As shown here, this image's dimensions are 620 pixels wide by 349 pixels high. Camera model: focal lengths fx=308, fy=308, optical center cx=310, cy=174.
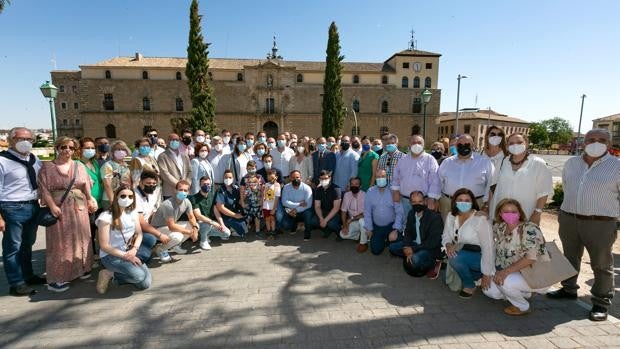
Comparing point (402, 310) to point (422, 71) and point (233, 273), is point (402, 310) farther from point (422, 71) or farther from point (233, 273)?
point (422, 71)

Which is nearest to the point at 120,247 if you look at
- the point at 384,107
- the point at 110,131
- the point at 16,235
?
the point at 16,235

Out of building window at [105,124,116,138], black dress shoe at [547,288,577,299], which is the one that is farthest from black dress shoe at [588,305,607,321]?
building window at [105,124,116,138]

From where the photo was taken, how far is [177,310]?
13.3ft

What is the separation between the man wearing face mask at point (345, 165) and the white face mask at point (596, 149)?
4.68 meters

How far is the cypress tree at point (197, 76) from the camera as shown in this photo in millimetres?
29891

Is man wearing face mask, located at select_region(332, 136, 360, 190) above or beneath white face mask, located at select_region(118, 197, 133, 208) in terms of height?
above

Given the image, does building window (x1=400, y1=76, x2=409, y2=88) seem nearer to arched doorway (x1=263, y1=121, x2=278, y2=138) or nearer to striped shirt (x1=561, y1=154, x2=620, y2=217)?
arched doorway (x1=263, y1=121, x2=278, y2=138)

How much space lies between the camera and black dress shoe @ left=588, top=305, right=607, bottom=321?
12.5ft

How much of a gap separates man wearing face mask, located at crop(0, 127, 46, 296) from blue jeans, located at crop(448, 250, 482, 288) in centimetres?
619

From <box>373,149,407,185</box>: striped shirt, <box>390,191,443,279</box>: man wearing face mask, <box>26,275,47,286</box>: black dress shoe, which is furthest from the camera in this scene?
<box>373,149,407,185</box>: striped shirt

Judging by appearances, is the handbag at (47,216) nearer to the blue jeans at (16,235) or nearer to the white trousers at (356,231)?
the blue jeans at (16,235)

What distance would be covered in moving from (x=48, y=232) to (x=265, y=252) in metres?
3.49

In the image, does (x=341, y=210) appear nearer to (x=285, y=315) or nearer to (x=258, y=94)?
(x=285, y=315)

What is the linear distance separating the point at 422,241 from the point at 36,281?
618 cm
